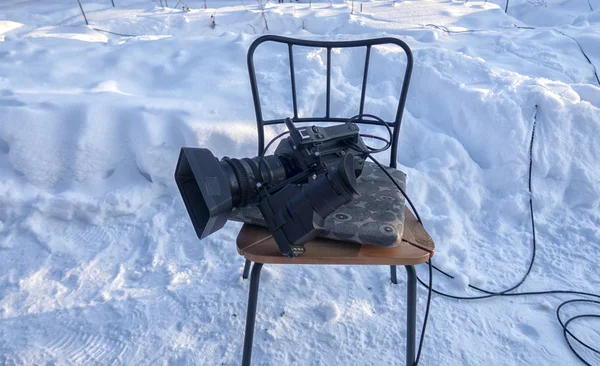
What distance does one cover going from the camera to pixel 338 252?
3.27ft

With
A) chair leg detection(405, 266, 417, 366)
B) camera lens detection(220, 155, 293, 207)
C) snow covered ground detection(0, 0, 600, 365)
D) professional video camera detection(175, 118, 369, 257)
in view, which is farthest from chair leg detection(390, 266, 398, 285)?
camera lens detection(220, 155, 293, 207)

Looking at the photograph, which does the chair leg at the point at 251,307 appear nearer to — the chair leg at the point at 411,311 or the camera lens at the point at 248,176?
the camera lens at the point at 248,176

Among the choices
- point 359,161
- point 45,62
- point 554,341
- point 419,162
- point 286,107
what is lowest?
point 554,341

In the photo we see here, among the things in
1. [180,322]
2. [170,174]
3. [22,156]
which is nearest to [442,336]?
[180,322]

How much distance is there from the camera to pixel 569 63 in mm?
2965

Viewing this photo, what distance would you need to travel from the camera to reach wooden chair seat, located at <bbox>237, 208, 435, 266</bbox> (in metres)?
0.97

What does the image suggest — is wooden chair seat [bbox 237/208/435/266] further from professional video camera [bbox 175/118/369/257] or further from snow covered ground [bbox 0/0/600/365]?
snow covered ground [bbox 0/0/600/365]

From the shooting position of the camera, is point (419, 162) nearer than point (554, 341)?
No

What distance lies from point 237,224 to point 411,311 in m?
0.99

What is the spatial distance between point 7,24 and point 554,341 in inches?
174

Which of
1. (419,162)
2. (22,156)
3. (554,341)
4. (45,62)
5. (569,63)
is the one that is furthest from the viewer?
(569,63)

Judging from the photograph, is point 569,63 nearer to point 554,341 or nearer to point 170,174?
point 554,341

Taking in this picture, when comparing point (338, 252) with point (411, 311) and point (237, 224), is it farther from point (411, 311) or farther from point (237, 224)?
point (237, 224)

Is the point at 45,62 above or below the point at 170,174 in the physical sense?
above
